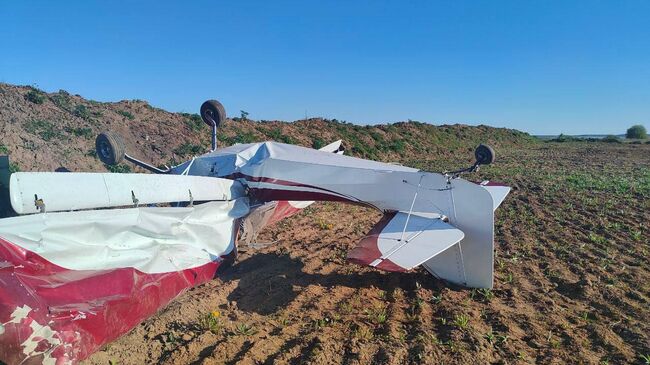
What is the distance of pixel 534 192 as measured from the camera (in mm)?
12047

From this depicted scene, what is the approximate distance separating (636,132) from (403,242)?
89249 millimetres

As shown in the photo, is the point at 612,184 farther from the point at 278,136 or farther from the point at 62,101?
the point at 62,101

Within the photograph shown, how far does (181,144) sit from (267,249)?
10.6 metres

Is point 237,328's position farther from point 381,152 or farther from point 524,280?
point 381,152

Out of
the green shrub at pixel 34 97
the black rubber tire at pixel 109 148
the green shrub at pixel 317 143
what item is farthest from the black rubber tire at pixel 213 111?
the green shrub at pixel 317 143

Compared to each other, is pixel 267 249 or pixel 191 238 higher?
pixel 191 238

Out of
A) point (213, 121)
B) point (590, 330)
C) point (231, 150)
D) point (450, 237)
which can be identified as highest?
point (213, 121)

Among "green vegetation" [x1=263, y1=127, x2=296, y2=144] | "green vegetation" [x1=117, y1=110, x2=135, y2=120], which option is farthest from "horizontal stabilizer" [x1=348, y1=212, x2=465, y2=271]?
"green vegetation" [x1=263, y1=127, x2=296, y2=144]

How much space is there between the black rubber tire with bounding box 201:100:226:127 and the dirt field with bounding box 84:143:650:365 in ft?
7.84

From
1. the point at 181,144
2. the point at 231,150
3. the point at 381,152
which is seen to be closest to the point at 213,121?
the point at 231,150

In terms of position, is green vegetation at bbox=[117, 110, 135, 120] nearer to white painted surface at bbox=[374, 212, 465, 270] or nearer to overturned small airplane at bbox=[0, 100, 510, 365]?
overturned small airplane at bbox=[0, 100, 510, 365]

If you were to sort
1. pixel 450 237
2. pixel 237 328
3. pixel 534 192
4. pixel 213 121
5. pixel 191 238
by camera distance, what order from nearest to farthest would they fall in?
pixel 237 328 → pixel 450 237 → pixel 191 238 → pixel 213 121 → pixel 534 192

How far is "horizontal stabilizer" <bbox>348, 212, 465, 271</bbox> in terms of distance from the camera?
381 cm

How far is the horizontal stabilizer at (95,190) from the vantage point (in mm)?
3699
